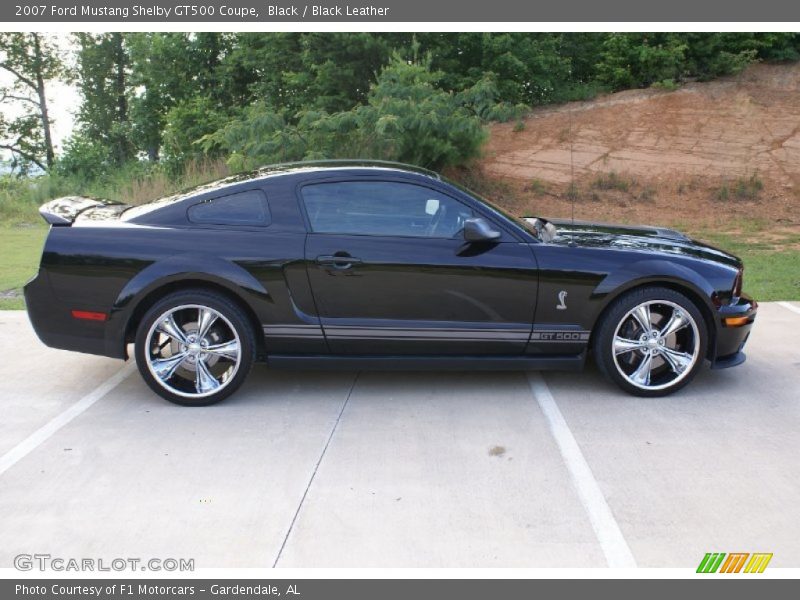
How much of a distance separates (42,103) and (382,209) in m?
22.6

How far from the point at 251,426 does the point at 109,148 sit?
59.3 feet

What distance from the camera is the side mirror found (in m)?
4.82

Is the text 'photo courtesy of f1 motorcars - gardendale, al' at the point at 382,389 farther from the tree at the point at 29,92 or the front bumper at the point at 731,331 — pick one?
the tree at the point at 29,92

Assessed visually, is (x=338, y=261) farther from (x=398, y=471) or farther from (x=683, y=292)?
(x=683, y=292)

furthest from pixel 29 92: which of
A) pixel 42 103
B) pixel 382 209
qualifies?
pixel 382 209

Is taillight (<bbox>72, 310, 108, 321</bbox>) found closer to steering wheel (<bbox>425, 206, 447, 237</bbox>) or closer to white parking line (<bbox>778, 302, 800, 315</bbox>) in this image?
steering wheel (<bbox>425, 206, 447, 237</bbox>)

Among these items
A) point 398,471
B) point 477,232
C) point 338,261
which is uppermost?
point 477,232

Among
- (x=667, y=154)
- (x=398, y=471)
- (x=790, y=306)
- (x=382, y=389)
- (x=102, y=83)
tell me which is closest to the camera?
(x=398, y=471)

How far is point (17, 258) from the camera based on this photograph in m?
9.77

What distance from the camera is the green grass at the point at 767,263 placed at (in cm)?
802

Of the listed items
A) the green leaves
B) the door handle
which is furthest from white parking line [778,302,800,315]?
the green leaves

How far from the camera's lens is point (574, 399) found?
510cm

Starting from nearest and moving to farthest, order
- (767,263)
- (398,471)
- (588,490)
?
(588,490)
(398,471)
(767,263)

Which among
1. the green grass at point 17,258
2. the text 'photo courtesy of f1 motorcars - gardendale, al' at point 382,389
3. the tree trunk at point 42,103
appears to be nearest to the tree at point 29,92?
the tree trunk at point 42,103
